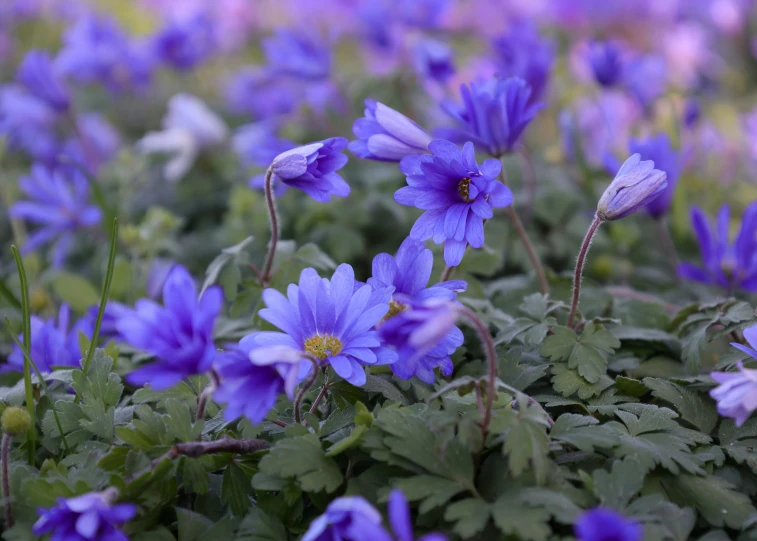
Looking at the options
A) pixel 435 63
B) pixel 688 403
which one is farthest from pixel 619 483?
pixel 435 63

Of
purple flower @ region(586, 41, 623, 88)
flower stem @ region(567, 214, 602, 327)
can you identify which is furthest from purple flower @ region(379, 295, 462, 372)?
purple flower @ region(586, 41, 623, 88)

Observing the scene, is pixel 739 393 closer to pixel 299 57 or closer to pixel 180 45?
pixel 299 57

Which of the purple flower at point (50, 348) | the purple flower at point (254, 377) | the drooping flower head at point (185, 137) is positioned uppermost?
the purple flower at point (254, 377)

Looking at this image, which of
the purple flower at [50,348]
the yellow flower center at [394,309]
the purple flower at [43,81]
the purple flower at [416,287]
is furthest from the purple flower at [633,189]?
the purple flower at [43,81]

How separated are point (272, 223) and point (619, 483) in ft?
2.76

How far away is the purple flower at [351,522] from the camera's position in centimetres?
96

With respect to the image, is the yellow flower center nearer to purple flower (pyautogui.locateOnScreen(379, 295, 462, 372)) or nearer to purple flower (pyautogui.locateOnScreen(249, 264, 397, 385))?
purple flower (pyautogui.locateOnScreen(249, 264, 397, 385))

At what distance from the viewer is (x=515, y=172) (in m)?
2.48

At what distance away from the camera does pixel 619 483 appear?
1.13 meters

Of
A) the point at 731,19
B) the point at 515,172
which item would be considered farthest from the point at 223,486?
the point at 731,19

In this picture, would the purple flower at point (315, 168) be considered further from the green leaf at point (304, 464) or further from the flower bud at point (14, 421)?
the flower bud at point (14, 421)

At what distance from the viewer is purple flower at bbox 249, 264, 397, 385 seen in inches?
47.7

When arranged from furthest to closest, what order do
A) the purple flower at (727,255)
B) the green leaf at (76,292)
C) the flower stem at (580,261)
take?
the green leaf at (76,292) → the purple flower at (727,255) → the flower stem at (580,261)

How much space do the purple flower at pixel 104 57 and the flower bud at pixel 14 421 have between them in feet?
7.60
